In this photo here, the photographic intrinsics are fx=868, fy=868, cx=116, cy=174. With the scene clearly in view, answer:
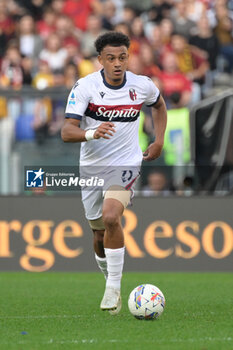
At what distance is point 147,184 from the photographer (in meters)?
13.0

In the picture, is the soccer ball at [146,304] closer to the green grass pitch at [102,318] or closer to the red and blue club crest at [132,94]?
the green grass pitch at [102,318]

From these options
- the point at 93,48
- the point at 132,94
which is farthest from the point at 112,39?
the point at 93,48

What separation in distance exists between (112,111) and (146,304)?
1.76m

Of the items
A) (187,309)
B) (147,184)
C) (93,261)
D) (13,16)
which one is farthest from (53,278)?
(13,16)

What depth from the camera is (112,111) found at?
7594 millimetres

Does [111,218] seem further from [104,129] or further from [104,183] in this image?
[104,129]

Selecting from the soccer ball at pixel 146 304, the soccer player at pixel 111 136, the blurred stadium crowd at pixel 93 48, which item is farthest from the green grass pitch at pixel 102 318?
the blurred stadium crowd at pixel 93 48

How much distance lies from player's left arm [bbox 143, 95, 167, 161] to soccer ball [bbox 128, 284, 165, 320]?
1.44 m

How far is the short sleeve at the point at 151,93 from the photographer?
308 inches

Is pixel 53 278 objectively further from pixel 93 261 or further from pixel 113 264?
pixel 113 264

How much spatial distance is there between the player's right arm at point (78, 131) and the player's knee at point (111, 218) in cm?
65

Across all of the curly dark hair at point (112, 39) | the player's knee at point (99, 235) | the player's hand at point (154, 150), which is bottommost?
the player's knee at point (99, 235)

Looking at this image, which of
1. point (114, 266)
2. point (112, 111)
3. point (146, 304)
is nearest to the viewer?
point (146, 304)

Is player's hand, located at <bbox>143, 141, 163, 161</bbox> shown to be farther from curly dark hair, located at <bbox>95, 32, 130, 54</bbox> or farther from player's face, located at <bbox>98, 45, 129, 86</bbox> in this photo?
curly dark hair, located at <bbox>95, 32, 130, 54</bbox>
